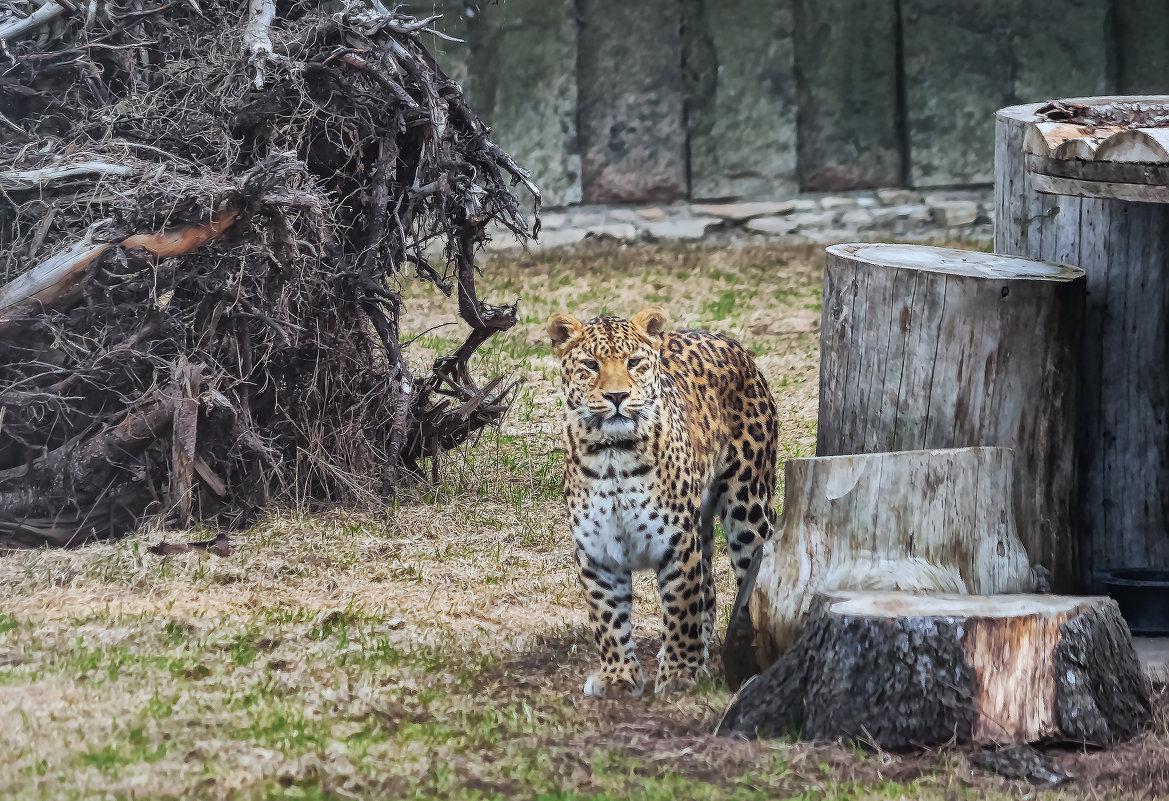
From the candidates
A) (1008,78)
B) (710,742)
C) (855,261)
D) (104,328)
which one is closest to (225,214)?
(104,328)

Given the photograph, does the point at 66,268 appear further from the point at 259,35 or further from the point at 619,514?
the point at 619,514

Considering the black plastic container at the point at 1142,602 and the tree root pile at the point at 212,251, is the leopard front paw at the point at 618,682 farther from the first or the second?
the tree root pile at the point at 212,251

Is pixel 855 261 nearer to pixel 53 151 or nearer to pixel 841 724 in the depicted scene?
pixel 841 724

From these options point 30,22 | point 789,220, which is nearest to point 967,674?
point 30,22

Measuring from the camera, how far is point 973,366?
5.03 m

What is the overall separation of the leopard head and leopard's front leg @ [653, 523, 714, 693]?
20.4 inches

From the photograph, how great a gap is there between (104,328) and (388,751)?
3619mm

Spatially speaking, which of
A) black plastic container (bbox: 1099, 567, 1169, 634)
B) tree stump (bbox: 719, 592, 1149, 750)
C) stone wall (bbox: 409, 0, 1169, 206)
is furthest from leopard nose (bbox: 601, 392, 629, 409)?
stone wall (bbox: 409, 0, 1169, 206)

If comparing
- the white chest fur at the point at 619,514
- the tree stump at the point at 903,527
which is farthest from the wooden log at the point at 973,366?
the white chest fur at the point at 619,514

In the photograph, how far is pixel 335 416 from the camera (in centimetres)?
801

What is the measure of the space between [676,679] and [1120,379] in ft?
6.79

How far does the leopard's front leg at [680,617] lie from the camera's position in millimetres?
5352

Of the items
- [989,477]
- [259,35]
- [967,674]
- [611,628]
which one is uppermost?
[259,35]

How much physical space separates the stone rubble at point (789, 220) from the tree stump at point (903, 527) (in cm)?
984
